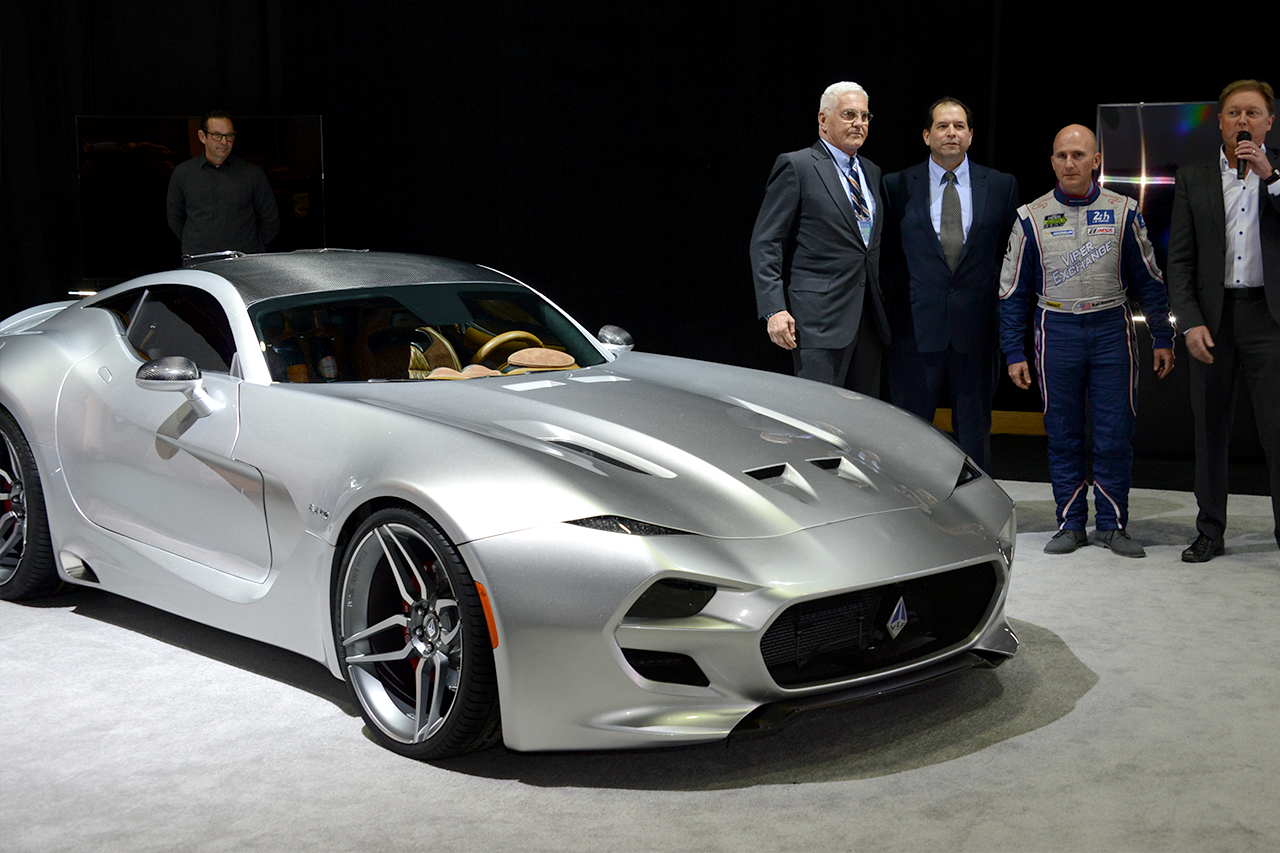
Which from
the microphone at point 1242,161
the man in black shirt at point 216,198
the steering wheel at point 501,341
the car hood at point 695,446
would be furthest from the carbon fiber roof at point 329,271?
the man in black shirt at point 216,198

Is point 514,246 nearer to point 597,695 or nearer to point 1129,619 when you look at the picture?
point 1129,619

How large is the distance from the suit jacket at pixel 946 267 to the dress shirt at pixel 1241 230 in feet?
2.53

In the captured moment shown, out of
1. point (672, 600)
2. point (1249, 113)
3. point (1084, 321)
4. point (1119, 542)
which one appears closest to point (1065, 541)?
point (1119, 542)

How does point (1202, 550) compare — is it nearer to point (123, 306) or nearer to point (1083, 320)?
point (1083, 320)

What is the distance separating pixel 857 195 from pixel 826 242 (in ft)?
0.73

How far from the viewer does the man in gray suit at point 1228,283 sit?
4.71 meters

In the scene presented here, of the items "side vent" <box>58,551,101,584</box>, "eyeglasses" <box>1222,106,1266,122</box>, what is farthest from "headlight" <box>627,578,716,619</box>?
"eyeglasses" <box>1222,106,1266,122</box>

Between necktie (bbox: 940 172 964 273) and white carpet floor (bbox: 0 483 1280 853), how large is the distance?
179 cm

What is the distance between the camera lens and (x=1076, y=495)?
5.04 metres

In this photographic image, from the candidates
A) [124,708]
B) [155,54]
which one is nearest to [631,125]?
[155,54]

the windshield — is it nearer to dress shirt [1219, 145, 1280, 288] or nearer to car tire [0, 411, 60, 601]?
car tire [0, 411, 60, 601]

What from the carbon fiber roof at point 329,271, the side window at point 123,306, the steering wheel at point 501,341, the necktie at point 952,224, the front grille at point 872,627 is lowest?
the front grille at point 872,627

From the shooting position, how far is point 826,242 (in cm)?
507

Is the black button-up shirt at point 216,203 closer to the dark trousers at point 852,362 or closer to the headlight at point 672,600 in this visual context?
the dark trousers at point 852,362
